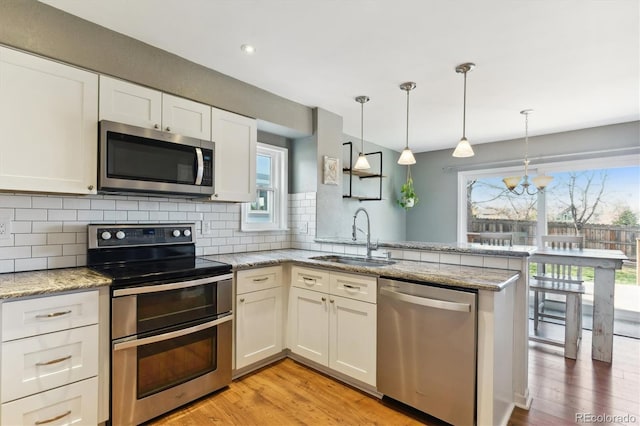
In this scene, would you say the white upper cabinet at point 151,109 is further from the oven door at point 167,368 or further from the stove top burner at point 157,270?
the oven door at point 167,368

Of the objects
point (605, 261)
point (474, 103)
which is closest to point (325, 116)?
point (474, 103)

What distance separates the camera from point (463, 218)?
5230 mm

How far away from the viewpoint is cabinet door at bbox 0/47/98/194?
1.70 m

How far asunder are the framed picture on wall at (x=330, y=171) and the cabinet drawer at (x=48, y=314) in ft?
7.74

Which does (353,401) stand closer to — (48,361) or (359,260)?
(359,260)

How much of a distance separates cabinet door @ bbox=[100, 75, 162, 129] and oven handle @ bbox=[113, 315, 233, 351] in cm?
137

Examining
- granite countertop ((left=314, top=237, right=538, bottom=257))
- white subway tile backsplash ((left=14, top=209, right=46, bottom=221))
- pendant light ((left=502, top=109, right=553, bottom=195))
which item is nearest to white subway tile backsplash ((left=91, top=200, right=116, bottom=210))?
white subway tile backsplash ((left=14, top=209, right=46, bottom=221))

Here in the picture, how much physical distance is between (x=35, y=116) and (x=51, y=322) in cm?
112

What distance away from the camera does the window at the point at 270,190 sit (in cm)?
343

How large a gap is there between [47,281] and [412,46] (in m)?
2.64

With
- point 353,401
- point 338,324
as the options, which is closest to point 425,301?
point 338,324

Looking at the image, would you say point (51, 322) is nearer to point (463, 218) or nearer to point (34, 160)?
point (34, 160)

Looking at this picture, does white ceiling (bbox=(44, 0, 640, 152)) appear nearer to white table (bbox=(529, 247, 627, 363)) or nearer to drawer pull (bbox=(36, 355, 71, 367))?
white table (bbox=(529, 247, 627, 363))

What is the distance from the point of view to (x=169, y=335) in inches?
77.5
